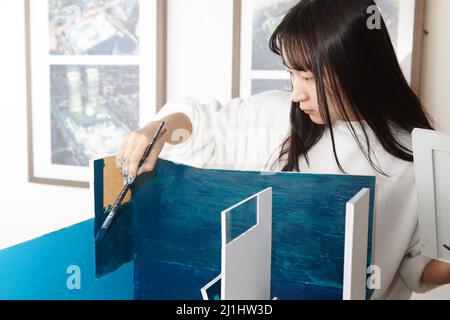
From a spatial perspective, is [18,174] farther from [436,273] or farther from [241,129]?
[436,273]

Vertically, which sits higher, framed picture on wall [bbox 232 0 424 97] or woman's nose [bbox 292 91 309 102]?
framed picture on wall [bbox 232 0 424 97]

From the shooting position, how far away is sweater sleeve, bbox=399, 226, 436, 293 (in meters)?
0.86

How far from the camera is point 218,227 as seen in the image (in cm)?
75

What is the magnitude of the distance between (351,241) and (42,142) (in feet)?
5.86

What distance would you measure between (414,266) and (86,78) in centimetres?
145

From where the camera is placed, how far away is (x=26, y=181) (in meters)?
2.11

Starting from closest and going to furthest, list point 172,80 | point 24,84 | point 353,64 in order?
point 353,64 < point 172,80 < point 24,84

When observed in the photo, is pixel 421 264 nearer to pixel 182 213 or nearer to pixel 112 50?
pixel 182 213

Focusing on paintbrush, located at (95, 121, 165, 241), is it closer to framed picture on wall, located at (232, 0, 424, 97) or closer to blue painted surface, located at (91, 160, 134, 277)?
blue painted surface, located at (91, 160, 134, 277)

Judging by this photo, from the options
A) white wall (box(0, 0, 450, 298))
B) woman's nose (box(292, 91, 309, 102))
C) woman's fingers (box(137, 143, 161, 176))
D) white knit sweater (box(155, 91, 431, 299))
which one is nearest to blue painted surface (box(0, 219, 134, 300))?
woman's fingers (box(137, 143, 161, 176))

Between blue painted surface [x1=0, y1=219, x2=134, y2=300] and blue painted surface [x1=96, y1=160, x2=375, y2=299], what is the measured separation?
7 centimetres

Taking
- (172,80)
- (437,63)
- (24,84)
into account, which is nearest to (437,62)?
(437,63)

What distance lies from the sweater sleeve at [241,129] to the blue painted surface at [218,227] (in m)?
0.33

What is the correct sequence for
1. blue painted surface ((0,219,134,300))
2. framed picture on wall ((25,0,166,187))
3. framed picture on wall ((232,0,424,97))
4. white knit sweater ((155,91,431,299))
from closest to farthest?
1. blue painted surface ((0,219,134,300))
2. white knit sweater ((155,91,431,299))
3. framed picture on wall ((232,0,424,97))
4. framed picture on wall ((25,0,166,187))
